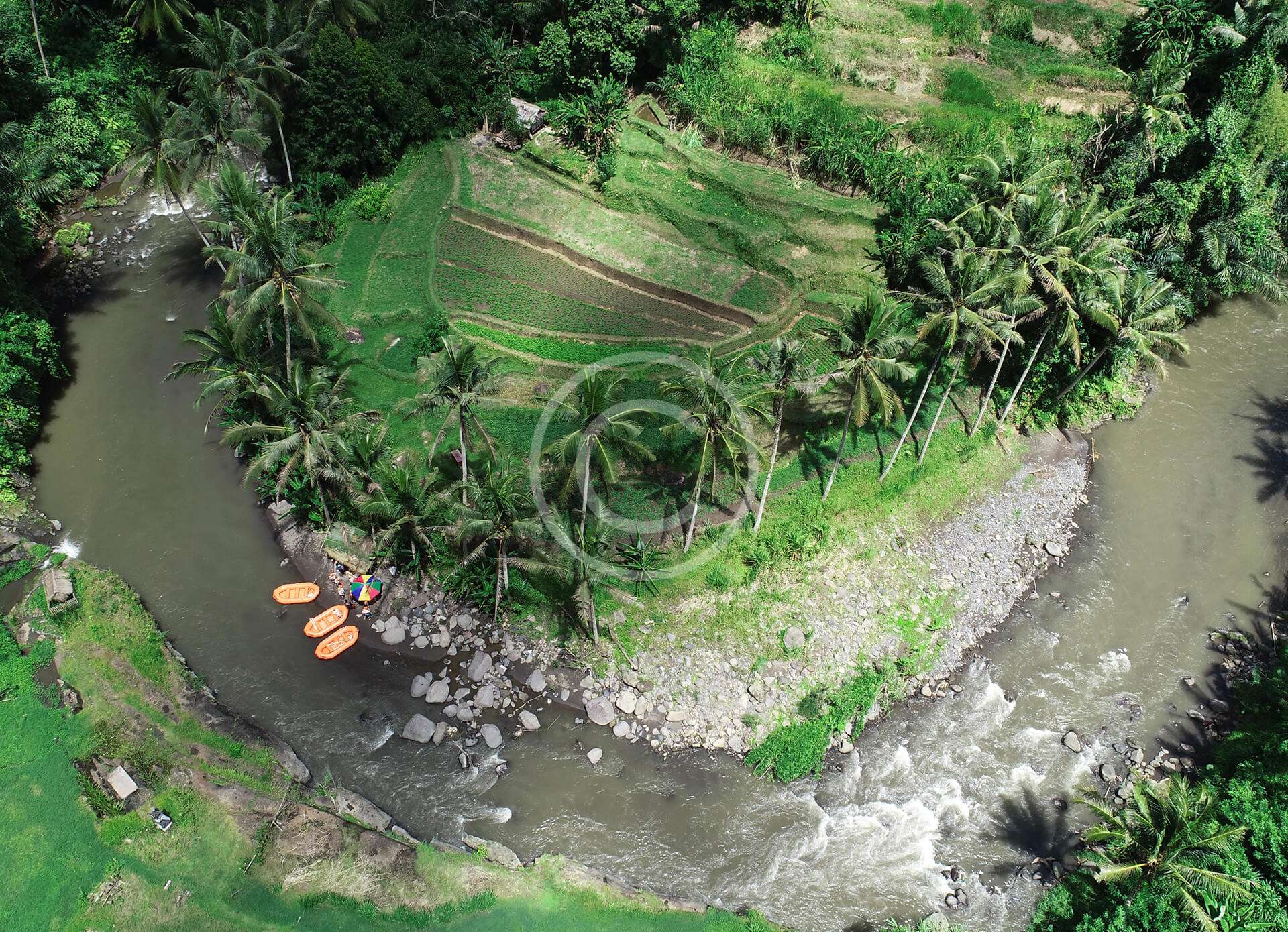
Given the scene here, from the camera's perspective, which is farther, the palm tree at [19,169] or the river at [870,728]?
the palm tree at [19,169]

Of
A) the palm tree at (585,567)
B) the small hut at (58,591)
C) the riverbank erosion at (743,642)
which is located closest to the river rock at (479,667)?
the riverbank erosion at (743,642)

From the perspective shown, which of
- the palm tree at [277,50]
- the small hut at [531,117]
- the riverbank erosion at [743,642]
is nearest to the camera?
the riverbank erosion at [743,642]

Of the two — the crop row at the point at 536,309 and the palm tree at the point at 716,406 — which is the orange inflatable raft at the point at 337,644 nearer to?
the palm tree at the point at 716,406

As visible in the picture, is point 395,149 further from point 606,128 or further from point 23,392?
point 23,392

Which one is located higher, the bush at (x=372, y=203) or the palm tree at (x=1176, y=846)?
the bush at (x=372, y=203)

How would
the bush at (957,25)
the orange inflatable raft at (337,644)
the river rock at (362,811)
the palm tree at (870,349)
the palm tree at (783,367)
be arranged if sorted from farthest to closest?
the bush at (957,25) < the orange inflatable raft at (337,644) < the palm tree at (870,349) < the palm tree at (783,367) < the river rock at (362,811)

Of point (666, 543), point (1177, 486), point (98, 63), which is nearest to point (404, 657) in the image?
point (666, 543)

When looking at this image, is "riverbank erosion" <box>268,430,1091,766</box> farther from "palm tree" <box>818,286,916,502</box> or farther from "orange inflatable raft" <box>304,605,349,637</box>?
"palm tree" <box>818,286,916,502</box>

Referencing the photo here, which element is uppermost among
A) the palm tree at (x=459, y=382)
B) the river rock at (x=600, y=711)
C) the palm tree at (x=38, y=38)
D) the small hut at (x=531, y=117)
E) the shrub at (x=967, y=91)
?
the shrub at (x=967, y=91)
